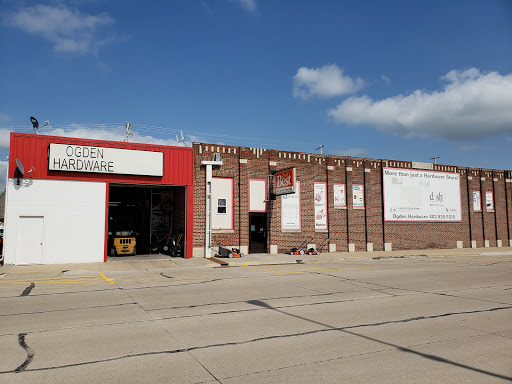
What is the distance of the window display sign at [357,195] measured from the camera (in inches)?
1112

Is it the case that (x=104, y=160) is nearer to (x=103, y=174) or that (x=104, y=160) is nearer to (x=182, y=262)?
(x=103, y=174)

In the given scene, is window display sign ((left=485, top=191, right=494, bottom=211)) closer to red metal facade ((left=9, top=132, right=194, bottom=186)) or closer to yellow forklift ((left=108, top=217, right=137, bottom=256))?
red metal facade ((left=9, top=132, right=194, bottom=186))

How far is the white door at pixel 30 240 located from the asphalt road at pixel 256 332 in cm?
579

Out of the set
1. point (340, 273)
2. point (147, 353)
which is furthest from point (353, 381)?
point (340, 273)

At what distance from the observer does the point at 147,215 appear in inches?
1064

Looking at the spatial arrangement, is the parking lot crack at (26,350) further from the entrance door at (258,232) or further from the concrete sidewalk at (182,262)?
the entrance door at (258,232)

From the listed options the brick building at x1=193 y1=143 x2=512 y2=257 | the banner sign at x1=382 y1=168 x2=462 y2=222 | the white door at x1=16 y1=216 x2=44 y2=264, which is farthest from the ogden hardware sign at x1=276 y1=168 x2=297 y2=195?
the white door at x1=16 y1=216 x2=44 y2=264

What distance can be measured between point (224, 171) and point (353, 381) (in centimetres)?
1951

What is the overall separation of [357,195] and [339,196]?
1.66 meters

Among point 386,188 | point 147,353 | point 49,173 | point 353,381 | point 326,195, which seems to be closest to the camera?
point 353,381

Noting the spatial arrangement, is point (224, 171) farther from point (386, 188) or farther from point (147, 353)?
point (147, 353)

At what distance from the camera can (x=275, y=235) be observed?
25.2m

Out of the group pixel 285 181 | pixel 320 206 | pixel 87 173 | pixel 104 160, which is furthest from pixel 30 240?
pixel 320 206

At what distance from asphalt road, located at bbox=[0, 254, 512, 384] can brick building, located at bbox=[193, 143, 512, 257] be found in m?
10.5
